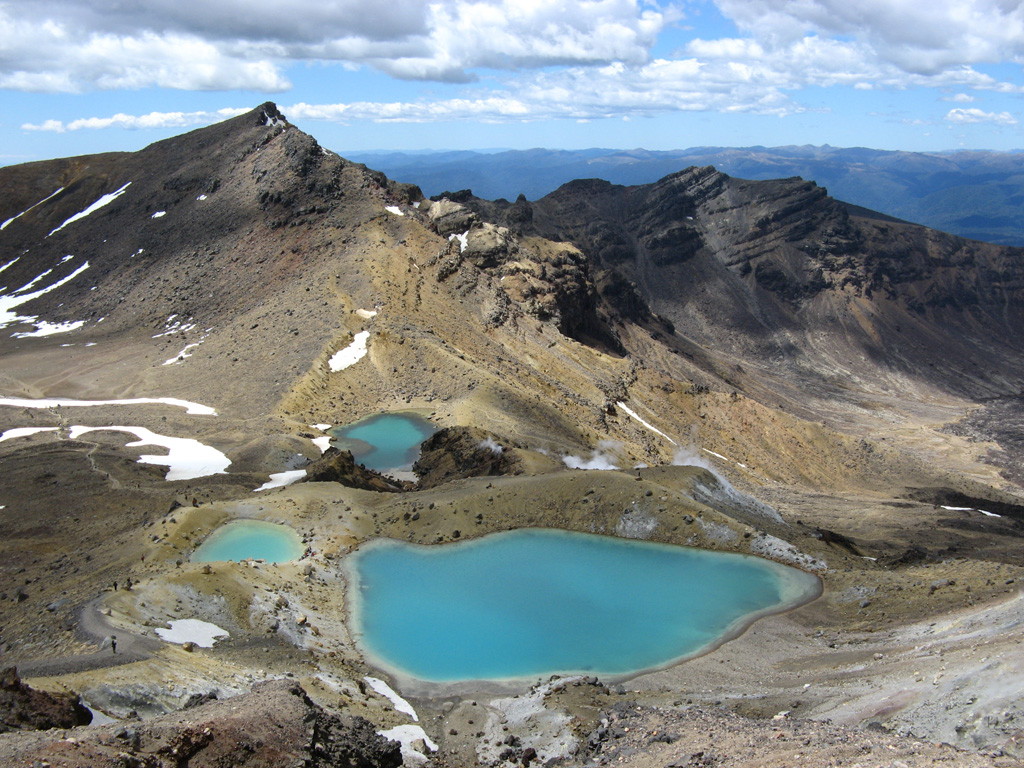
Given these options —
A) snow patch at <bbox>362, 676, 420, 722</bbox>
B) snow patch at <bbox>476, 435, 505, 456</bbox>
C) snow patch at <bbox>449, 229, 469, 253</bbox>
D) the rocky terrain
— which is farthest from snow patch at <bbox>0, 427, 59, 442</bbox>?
snow patch at <bbox>449, 229, 469, 253</bbox>

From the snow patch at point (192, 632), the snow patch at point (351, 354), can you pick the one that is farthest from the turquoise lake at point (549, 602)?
the snow patch at point (351, 354)

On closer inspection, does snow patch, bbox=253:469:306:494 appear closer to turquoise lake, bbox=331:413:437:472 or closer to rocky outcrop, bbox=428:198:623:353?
turquoise lake, bbox=331:413:437:472

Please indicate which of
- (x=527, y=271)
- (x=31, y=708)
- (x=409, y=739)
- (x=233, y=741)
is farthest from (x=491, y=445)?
(x=527, y=271)

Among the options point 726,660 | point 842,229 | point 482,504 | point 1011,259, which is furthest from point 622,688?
point 1011,259

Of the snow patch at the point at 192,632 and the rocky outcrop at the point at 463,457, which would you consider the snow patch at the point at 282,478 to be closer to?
the rocky outcrop at the point at 463,457

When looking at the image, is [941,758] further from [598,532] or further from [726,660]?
[598,532]

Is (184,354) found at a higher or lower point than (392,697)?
higher

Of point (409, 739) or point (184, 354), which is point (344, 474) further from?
point (184, 354)
